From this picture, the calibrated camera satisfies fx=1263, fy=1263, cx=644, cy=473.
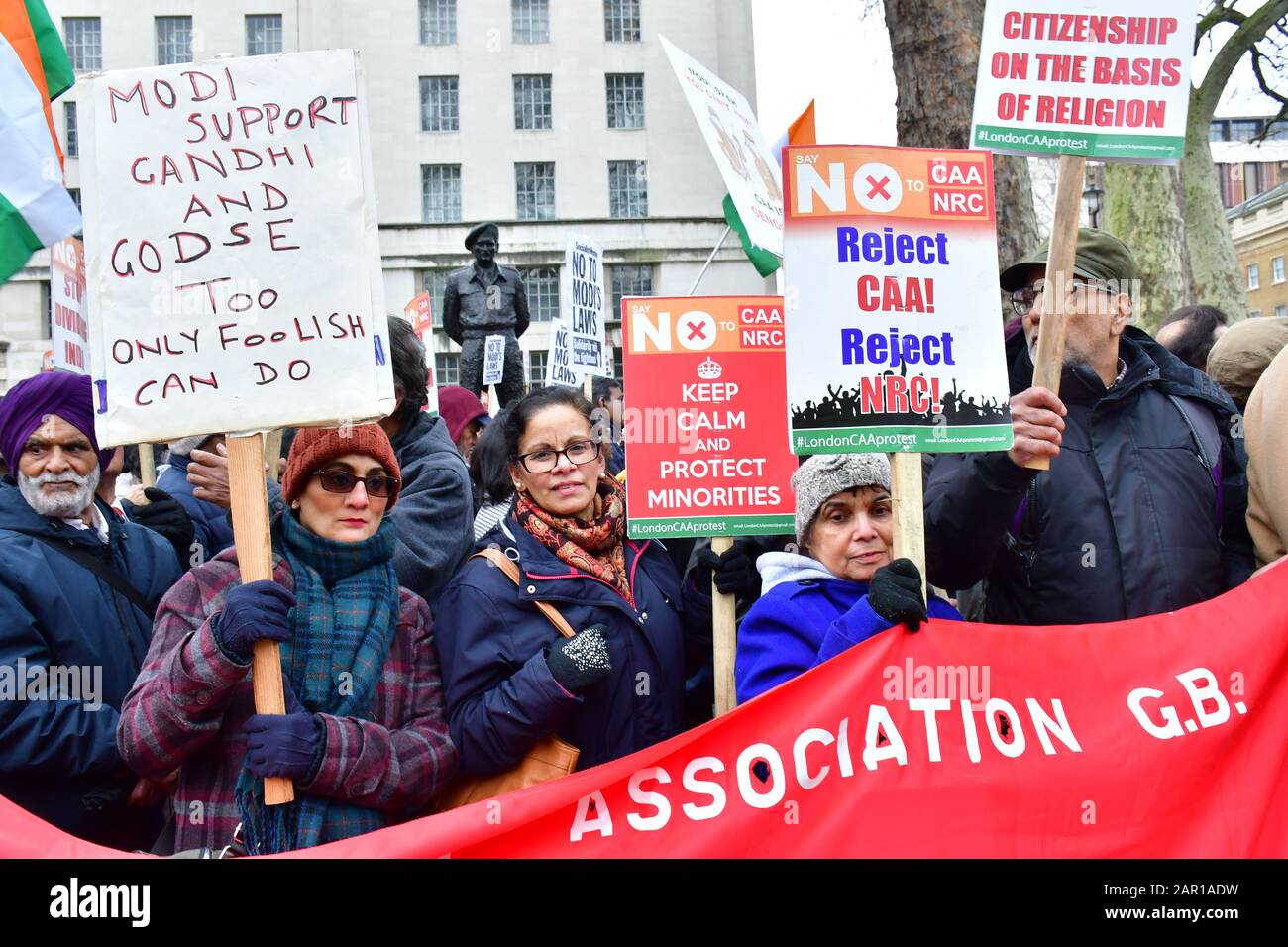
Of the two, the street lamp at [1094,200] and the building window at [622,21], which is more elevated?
the building window at [622,21]

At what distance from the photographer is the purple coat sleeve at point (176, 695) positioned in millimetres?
2773

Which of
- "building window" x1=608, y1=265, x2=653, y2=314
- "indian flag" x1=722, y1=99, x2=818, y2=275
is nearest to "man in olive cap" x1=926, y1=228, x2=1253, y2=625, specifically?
"indian flag" x1=722, y1=99, x2=818, y2=275

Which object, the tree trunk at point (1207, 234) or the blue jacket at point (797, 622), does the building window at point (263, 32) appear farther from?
the blue jacket at point (797, 622)

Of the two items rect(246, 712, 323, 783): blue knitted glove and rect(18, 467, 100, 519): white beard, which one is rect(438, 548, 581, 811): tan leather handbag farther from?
rect(18, 467, 100, 519): white beard

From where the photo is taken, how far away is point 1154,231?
12375 millimetres

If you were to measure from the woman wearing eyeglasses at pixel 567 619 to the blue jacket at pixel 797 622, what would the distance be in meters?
0.36

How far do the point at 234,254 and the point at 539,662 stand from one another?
1.22 meters

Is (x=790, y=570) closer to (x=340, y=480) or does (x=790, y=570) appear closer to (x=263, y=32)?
(x=340, y=480)

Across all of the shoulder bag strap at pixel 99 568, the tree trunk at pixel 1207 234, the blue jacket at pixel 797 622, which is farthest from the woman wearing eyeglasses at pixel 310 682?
the tree trunk at pixel 1207 234

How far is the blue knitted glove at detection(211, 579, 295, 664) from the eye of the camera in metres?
2.74

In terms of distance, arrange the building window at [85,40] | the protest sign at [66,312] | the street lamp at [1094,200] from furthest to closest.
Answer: the building window at [85,40]
the street lamp at [1094,200]
the protest sign at [66,312]

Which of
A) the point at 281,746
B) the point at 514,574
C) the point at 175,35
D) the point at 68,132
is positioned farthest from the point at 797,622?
the point at 68,132

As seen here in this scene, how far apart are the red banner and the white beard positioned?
1035 mm
